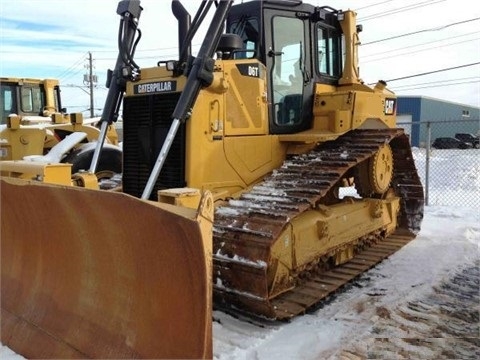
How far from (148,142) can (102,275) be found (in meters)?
1.84

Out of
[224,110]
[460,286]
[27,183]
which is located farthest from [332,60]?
[27,183]

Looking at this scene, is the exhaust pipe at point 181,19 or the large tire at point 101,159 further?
the large tire at point 101,159

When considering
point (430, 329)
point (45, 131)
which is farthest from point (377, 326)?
point (45, 131)

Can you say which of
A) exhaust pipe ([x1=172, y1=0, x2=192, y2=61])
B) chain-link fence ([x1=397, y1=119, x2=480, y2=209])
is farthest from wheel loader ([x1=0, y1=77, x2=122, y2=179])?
chain-link fence ([x1=397, y1=119, x2=480, y2=209])

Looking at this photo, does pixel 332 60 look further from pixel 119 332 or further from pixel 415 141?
pixel 415 141

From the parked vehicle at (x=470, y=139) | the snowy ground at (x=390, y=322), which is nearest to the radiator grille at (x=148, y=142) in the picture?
the snowy ground at (x=390, y=322)

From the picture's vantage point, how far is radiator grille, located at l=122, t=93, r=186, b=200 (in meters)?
4.67

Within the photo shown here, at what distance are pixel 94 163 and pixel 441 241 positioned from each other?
4.60 meters

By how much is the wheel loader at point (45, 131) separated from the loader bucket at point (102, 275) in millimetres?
1781

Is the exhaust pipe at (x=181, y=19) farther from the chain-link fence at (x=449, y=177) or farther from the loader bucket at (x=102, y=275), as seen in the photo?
the chain-link fence at (x=449, y=177)

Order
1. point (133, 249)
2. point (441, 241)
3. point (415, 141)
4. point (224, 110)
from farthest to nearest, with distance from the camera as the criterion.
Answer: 1. point (415, 141)
2. point (441, 241)
3. point (224, 110)
4. point (133, 249)

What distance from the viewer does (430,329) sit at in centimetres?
401

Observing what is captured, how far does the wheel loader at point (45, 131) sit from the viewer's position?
7.35 m

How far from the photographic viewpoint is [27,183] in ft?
12.3
